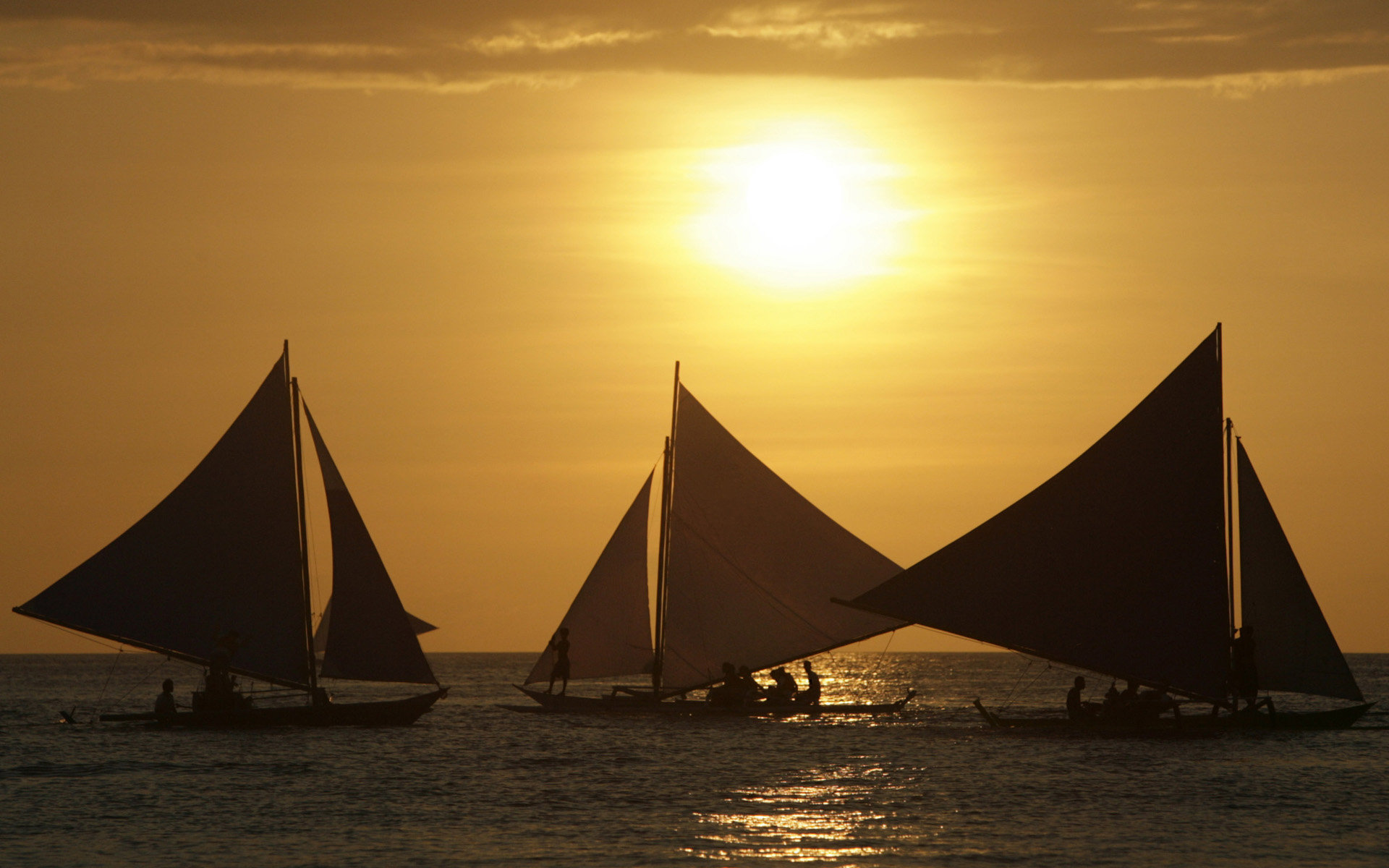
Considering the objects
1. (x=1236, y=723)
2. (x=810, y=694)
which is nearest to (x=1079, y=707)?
(x=1236, y=723)

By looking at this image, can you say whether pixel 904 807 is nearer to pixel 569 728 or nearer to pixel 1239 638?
pixel 1239 638

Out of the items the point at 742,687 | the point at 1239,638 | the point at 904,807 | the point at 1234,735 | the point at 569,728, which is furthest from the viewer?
the point at 569,728

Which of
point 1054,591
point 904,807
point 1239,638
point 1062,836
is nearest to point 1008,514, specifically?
point 1054,591

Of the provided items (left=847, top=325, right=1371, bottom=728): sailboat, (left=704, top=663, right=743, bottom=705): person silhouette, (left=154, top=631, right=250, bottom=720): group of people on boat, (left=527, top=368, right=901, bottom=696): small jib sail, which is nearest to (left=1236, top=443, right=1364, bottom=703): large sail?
(left=847, top=325, right=1371, bottom=728): sailboat

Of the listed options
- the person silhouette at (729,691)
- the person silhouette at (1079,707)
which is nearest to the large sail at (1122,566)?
the person silhouette at (1079,707)

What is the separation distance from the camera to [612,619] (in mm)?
50781

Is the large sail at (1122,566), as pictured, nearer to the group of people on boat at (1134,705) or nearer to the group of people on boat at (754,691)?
the group of people on boat at (1134,705)

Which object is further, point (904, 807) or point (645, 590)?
point (645, 590)

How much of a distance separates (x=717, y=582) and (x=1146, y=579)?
13690mm

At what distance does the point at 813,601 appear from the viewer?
51.3 meters

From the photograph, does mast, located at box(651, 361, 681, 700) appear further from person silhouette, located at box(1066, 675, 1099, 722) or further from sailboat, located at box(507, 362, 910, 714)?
person silhouette, located at box(1066, 675, 1099, 722)

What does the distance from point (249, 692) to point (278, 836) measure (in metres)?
15.5

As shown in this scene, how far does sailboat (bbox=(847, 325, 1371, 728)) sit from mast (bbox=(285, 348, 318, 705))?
570 inches

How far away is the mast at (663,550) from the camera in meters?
50.1
